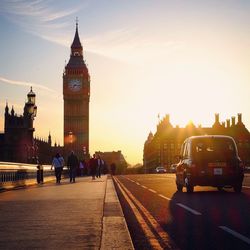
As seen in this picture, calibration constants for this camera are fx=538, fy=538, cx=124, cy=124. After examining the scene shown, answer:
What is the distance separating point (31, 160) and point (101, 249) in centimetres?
2987

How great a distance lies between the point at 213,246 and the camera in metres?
7.05

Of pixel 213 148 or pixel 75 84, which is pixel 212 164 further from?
pixel 75 84

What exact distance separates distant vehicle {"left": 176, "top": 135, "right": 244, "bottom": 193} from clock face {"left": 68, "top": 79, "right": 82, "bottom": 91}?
6119 inches

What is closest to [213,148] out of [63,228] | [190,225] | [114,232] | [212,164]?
[212,164]

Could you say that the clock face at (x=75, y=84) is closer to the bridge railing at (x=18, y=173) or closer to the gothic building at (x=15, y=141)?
the gothic building at (x=15, y=141)

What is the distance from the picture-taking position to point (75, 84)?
174 m

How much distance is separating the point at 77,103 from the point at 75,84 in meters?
7.38

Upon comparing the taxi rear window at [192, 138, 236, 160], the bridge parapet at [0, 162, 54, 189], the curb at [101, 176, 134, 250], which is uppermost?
the taxi rear window at [192, 138, 236, 160]

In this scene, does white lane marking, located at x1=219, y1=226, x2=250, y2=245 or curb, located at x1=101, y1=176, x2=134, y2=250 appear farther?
white lane marking, located at x1=219, y1=226, x2=250, y2=245

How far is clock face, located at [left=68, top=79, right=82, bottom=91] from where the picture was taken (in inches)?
6793

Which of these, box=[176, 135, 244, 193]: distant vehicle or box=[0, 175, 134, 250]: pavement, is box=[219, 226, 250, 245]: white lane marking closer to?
box=[0, 175, 134, 250]: pavement

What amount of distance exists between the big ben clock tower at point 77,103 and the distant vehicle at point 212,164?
138 meters

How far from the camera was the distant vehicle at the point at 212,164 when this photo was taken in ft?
57.7

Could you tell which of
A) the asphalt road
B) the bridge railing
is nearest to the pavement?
the asphalt road
